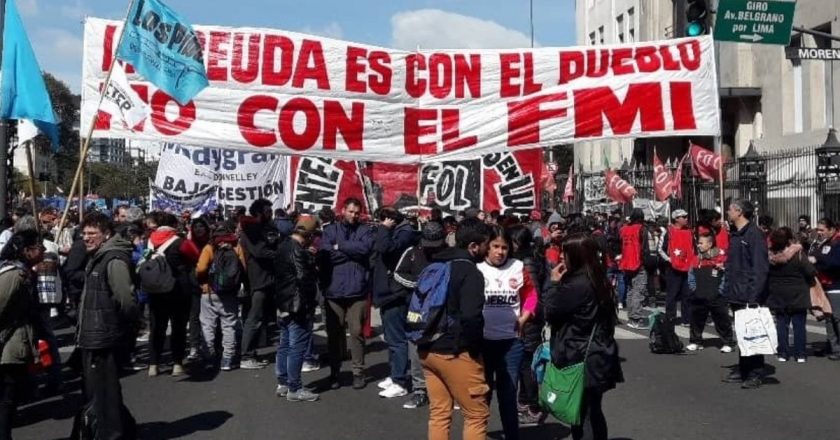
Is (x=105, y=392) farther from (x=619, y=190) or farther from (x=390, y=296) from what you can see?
(x=619, y=190)

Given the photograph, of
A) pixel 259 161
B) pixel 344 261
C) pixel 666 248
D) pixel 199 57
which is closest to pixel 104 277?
pixel 344 261

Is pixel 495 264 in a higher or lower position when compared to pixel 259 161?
lower

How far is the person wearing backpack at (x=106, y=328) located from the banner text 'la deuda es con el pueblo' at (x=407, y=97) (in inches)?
151

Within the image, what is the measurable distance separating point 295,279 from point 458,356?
137 inches

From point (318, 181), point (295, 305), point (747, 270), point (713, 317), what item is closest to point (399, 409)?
point (295, 305)

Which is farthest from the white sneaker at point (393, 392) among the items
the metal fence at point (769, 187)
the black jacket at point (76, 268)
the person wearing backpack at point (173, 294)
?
the metal fence at point (769, 187)

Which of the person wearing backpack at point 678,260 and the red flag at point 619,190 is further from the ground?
the red flag at point 619,190

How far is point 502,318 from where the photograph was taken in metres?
6.67

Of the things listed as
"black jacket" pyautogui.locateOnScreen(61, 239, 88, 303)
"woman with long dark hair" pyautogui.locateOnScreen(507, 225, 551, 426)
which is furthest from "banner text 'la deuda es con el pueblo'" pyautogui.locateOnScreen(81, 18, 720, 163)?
"woman with long dark hair" pyautogui.locateOnScreen(507, 225, 551, 426)

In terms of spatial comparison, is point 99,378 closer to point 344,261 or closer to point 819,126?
point 344,261

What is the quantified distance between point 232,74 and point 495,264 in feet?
15.9

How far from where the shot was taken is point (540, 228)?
16047mm

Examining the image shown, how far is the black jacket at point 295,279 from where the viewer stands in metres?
8.84

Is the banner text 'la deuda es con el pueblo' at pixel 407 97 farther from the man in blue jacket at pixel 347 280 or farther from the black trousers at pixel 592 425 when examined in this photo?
the black trousers at pixel 592 425
